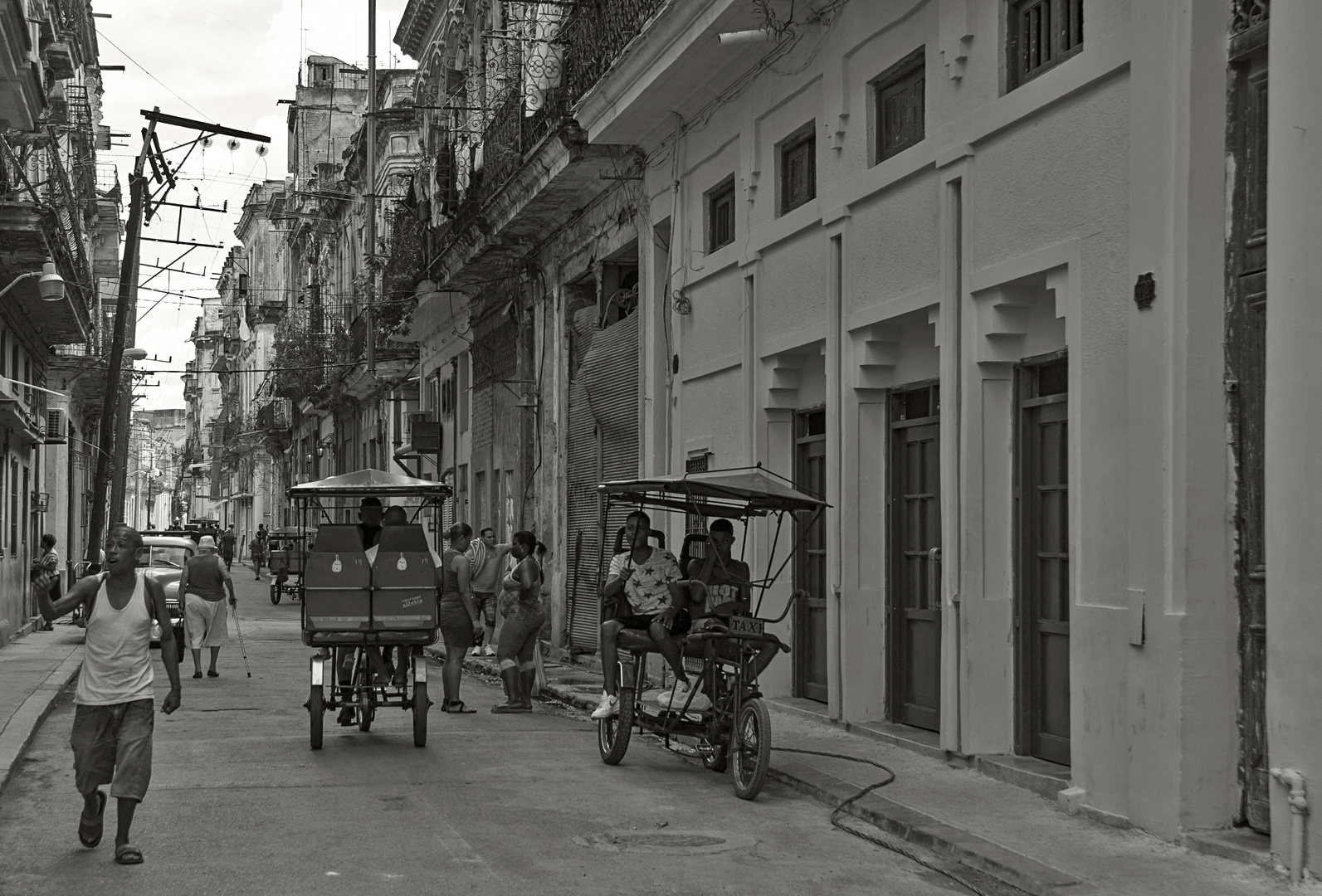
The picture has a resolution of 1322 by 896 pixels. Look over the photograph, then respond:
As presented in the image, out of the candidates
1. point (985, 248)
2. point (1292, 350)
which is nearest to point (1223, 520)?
point (1292, 350)

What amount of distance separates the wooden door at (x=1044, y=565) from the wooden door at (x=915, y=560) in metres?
1.29

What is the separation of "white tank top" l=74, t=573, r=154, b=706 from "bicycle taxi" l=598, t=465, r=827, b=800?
360 centimetres

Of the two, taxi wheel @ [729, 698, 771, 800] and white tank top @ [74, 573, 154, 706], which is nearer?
white tank top @ [74, 573, 154, 706]

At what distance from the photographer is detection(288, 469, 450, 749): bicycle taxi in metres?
12.9

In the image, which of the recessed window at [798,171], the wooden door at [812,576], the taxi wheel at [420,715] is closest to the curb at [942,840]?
the taxi wheel at [420,715]

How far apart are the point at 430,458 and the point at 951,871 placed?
1067 inches

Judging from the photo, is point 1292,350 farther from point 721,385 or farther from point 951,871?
point 721,385

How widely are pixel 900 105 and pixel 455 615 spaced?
20.8 feet

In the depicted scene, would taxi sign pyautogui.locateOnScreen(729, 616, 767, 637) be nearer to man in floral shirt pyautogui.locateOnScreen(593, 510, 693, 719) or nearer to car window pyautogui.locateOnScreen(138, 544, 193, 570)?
man in floral shirt pyautogui.locateOnScreen(593, 510, 693, 719)

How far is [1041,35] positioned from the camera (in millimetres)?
10484

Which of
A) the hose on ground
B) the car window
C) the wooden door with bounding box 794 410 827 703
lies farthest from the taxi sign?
the car window

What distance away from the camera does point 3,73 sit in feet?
54.5

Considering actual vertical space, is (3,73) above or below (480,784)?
above

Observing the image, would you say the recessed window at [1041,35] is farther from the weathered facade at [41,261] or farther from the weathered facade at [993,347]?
the weathered facade at [41,261]
